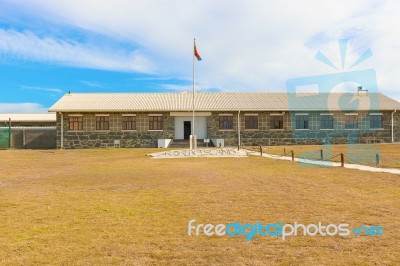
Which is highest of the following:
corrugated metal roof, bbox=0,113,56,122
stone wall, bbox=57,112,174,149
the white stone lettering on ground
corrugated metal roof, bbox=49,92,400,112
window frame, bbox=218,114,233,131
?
corrugated metal roof, bbox=49,92,400,112

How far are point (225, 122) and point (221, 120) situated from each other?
430 millimetres

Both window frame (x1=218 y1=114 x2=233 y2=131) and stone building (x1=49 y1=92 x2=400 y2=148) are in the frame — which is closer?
stone building (x1=49 y1=92 x2=400 y2=148)

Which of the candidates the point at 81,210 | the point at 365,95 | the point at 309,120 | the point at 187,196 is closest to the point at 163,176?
the point at 187,196

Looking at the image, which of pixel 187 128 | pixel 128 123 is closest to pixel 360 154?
pixel 187 128

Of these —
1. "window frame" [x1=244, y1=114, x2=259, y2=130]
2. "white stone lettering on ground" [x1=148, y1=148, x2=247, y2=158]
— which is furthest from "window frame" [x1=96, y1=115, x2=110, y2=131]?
"window frame" [x1=244, y1=114, x2=259, y2=130]

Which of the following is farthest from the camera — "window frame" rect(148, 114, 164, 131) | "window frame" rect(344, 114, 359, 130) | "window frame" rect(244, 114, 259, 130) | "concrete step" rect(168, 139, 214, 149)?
"window frame" rect(344, 114, 359, 130)

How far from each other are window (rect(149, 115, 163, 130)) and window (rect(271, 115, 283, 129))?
34.8ft

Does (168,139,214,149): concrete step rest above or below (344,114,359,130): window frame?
below

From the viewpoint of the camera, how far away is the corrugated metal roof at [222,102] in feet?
108

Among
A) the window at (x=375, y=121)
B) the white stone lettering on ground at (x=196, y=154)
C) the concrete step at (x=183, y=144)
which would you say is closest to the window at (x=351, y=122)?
the window at (x=375, y=121)

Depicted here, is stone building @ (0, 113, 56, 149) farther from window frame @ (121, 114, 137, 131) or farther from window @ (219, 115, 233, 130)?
window @ (219, 115, 233, 130)

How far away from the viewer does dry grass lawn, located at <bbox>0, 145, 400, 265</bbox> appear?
15.2 ft

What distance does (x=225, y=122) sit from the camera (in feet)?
110

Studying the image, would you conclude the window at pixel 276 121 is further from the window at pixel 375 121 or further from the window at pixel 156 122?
the window at pixel 156 122
